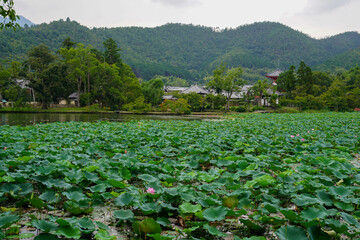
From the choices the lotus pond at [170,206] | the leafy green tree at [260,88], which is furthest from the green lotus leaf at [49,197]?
the leafy green tree at [260,88]

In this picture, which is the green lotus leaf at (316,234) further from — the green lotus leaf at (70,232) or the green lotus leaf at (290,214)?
the green lotus leaf at (70,232)

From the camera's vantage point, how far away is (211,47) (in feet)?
388

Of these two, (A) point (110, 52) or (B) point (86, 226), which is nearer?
(B) point (86, 226)

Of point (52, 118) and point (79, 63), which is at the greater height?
point (79, 63)

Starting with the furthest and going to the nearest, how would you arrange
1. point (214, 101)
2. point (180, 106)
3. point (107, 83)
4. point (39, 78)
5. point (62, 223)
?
point (214, 101), point (107, 83), point (180, 106), point (39, 78), point (62, 223)

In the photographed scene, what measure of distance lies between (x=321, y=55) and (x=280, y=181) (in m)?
106

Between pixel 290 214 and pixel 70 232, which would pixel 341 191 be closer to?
pixel 290 214

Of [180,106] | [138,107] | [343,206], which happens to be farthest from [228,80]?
[343,206]

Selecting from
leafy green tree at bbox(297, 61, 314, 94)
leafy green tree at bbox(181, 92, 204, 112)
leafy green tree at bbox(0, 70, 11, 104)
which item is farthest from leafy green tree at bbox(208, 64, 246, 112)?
leafy green tree at bbox(0, 70, 11, 104)

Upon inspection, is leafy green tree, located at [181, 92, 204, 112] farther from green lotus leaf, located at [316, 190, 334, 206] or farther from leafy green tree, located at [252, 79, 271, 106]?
green lotus leaf, located at [316, 190, 334, 206]

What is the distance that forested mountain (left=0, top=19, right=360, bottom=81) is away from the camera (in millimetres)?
73625

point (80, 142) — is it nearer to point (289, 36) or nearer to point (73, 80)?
point (73, 80)

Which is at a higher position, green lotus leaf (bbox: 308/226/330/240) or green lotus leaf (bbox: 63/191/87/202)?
green lotus leaf (bbox: 63/191/87/202)

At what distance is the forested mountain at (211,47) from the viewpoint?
7362cm
